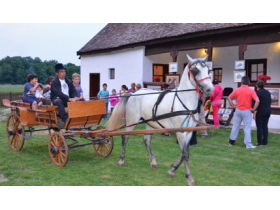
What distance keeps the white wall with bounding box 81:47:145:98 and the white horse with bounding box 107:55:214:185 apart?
1044cm

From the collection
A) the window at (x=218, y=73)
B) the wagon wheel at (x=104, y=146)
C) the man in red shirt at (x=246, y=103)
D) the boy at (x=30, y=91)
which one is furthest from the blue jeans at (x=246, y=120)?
the window at (x=218, y=73)

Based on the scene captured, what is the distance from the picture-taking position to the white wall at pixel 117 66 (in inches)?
655

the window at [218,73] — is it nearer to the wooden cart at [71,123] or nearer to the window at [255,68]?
the window at [255,68]

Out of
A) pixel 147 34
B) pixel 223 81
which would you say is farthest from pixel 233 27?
pixel 147 34

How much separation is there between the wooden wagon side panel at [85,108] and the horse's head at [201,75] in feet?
7.90

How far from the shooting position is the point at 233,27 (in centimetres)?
1094

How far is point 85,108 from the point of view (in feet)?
18.7

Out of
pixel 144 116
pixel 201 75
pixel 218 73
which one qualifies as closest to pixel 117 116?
pixel 144 116

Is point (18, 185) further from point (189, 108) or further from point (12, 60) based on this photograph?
point (12, 60)

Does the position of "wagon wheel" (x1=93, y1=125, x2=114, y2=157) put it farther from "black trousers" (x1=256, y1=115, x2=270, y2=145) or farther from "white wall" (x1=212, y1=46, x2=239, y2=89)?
"white wall" (x1=212, y1=46, x2=239, y2=89)

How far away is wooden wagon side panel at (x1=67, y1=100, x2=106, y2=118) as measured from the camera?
17.9ft

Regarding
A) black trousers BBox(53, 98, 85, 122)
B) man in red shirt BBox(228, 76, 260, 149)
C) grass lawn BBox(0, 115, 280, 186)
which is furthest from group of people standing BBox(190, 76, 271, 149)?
black trousers BBox(53, 98, 85, 122)

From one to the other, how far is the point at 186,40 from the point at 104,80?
26.5ft

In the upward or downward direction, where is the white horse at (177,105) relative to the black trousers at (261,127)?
upward
